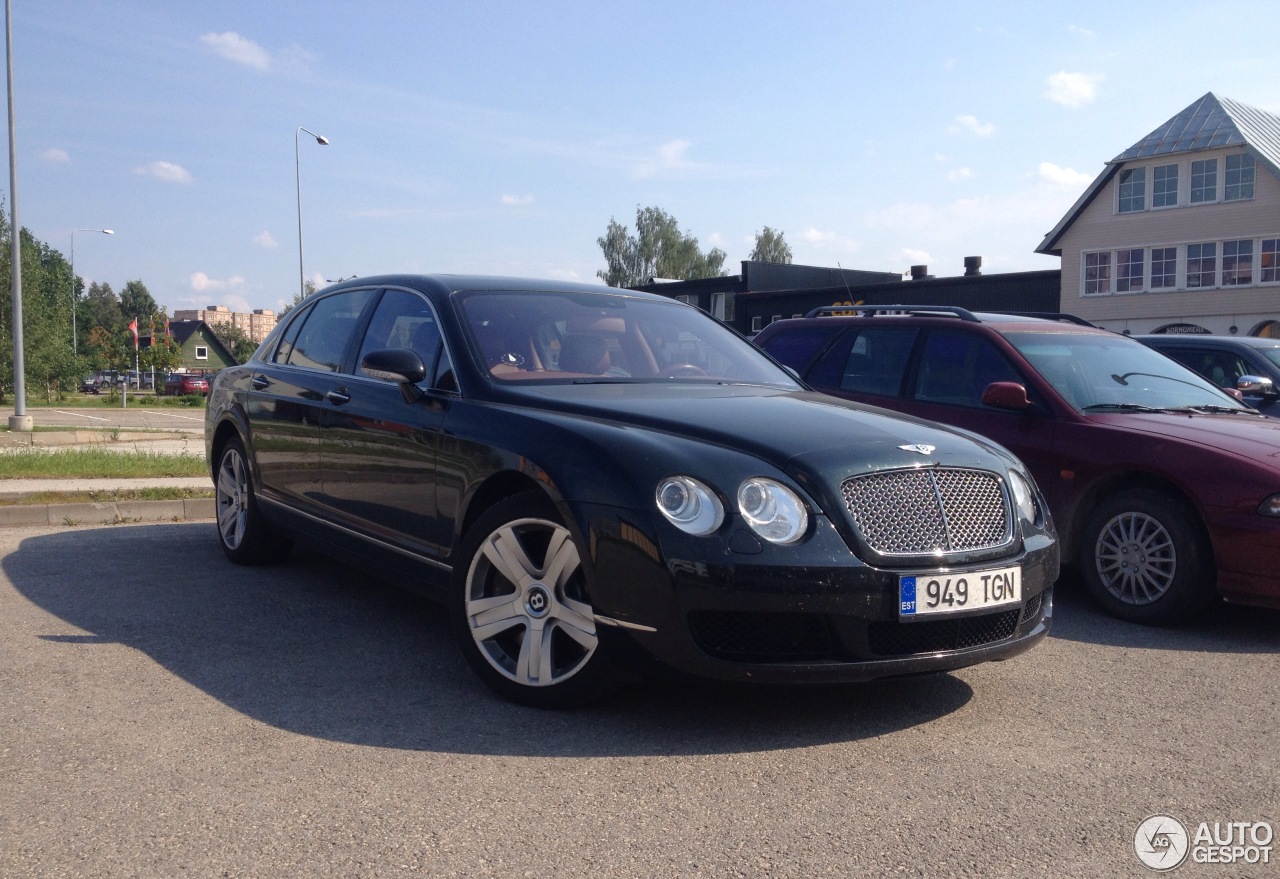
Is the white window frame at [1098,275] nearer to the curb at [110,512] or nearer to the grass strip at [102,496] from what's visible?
the grass strip at [102,496]

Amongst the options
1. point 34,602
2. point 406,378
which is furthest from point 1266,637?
point 34,602

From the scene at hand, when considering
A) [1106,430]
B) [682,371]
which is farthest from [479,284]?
[1106,430]

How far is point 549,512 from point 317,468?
215 cm

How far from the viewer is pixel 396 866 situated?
113 inches

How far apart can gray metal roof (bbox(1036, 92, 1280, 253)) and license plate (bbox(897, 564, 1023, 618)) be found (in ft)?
130

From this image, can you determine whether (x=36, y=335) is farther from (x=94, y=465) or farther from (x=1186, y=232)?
(x=1186, y=232)

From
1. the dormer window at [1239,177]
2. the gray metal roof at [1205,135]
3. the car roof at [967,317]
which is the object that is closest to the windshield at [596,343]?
the car roof at [967,317]

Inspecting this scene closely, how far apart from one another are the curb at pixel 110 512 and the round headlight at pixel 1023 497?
20.4 feet

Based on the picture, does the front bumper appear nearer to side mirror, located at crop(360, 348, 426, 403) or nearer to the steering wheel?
side mirror, located at crop(360, 348, 426, 403)

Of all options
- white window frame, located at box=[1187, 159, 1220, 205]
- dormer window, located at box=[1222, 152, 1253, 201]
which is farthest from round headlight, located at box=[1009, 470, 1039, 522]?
white window frame, located at box=[1187, 159, 1220, 205]

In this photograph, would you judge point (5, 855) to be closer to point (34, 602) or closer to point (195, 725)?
point (195, 725)

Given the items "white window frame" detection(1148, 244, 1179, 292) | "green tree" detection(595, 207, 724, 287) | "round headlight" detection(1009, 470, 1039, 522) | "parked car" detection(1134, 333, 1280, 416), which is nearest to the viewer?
"round headlight" detection(1009, 470, 1039, 522)

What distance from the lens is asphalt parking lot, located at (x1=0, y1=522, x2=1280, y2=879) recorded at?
9.78 feet

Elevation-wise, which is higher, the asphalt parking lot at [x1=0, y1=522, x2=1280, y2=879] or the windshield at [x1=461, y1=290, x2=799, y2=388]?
the windshield at [x1=461, y1=290, x2=799, y2=388]
